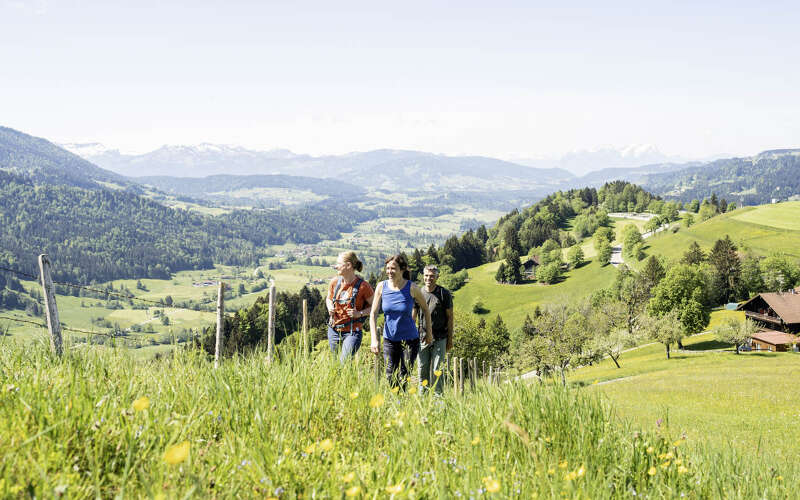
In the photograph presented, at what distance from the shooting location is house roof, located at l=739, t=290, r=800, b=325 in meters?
66.8

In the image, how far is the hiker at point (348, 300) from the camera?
7.80 meters

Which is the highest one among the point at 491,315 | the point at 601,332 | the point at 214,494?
the point at 214,494

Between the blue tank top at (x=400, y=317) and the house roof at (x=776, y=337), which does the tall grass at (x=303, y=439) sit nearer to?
the blue tank top at (x=400, y=317)

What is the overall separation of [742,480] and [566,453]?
1.31 metres

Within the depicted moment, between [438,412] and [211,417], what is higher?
[211,417]

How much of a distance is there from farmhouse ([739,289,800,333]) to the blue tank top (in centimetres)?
7772

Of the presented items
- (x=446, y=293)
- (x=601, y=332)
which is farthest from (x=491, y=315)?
(x=446, y=293)

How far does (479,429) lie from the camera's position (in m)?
3.62

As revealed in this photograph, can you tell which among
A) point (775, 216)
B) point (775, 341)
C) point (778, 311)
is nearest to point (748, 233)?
point (775, 216)

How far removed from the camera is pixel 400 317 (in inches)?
282

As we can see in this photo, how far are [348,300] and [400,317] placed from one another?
1.09 m

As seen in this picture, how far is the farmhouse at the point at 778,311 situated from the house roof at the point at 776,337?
11.5 feet

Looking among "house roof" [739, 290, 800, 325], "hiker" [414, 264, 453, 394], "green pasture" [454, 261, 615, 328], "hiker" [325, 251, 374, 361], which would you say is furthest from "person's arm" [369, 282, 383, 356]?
"green pasture" [454, 261, 615, 328]

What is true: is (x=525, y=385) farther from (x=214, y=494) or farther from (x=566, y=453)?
(x=214, y=494)
